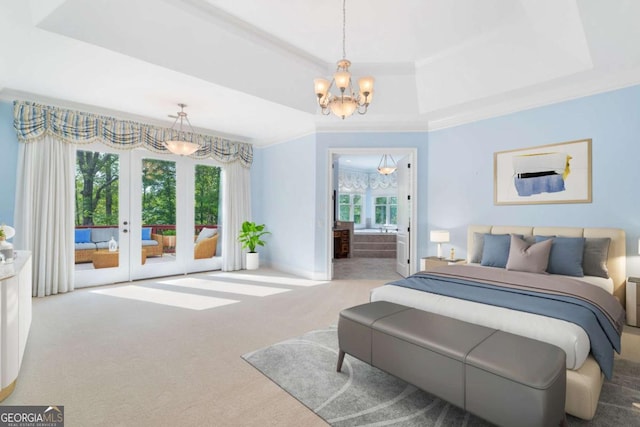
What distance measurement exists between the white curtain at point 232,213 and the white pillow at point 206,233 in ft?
0.60

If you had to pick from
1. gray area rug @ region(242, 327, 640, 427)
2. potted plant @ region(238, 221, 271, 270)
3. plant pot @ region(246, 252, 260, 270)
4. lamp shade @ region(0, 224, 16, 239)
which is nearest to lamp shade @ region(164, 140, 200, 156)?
potted plant @ region(238, 221, 271, 270)

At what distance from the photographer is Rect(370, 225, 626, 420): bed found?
186cm

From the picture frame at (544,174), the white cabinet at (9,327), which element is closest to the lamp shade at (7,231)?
the white cabinet at (9,327)

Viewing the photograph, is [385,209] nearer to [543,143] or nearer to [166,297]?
[543,143]

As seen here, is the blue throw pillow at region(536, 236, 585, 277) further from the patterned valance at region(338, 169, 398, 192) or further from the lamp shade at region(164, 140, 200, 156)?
the patterned valance at region(338, 169, 398, 192)

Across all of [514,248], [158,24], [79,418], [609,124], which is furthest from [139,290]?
[609,124]

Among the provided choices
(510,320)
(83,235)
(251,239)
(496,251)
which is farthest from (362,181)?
(510,320)

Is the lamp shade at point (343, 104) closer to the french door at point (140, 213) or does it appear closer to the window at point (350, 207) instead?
the french door at point (140, 213)

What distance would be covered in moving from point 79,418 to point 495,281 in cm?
332

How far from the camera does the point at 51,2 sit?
2668mm

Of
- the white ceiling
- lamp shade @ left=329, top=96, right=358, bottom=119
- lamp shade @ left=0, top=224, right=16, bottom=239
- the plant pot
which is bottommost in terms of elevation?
the plant pot

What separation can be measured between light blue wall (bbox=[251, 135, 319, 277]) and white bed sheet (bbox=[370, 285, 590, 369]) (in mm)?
3308

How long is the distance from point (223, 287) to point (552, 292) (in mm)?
4394

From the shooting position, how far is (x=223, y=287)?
514cm
